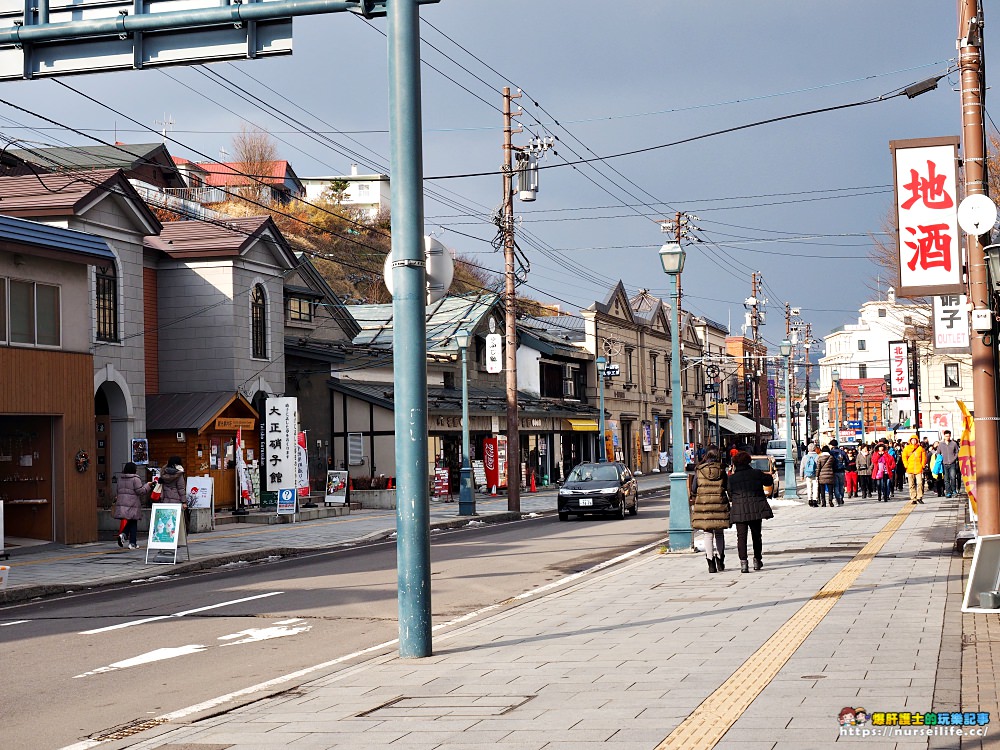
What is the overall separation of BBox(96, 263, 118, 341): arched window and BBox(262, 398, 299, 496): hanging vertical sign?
4803mm

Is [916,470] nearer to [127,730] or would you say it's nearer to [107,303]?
[107,303]

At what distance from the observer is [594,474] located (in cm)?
3253

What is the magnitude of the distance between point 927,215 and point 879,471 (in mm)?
22094

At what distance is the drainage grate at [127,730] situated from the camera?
26.0 ft

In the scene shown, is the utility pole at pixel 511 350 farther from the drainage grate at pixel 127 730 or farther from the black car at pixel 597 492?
the drainage grate at pixel 127 730

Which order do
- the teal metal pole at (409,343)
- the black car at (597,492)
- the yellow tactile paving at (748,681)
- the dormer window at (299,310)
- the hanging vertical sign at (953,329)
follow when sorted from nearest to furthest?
1. the yellow tactile paving at (748,681)
2. the teal metal pole at (409,343)
3. the hanging vertical sign at (953,329)
4. the black car at (597,492)
5. the dormer window at (299,310)

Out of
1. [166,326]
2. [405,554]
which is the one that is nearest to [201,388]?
[166,326]

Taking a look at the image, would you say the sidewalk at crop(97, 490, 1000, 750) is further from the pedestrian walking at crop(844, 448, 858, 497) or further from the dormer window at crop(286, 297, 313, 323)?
the dormer window at crop(286, 297, 313, 323)

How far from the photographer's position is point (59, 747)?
7699 millimetres

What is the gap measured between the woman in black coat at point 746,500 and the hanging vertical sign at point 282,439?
61.3ft

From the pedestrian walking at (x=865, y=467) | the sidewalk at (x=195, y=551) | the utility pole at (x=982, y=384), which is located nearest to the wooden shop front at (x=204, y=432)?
the sidewalk at (x=195, y=551)

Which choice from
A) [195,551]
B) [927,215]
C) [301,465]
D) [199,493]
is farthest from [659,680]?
[301,465]

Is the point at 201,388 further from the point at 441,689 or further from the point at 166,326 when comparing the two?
the point at 441,689

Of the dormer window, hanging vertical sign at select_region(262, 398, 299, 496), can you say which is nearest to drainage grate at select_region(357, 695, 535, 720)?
hanging vertical sign at select_region(262, 398, 299, 496)
